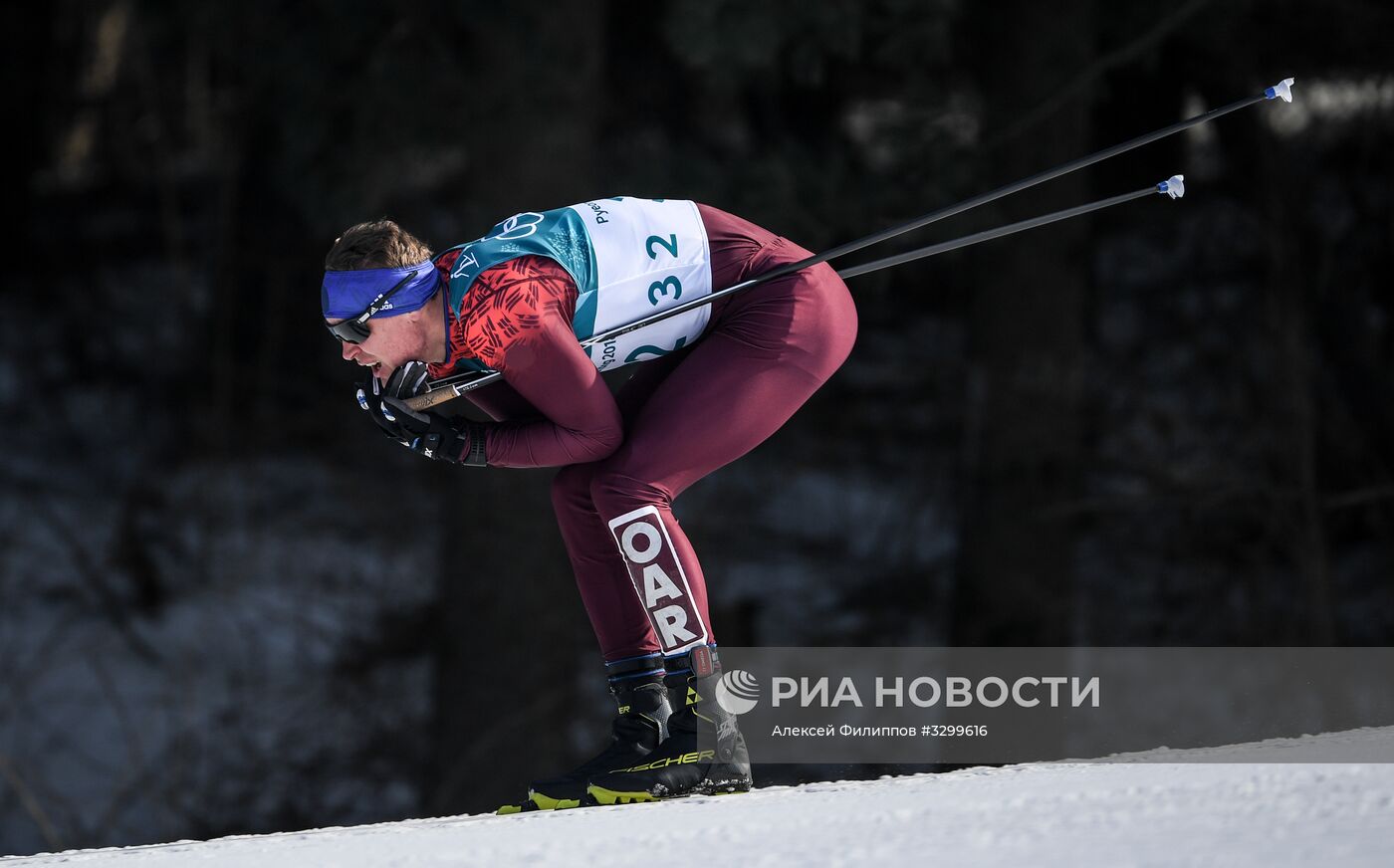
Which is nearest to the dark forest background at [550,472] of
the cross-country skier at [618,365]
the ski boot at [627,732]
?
the cross-country skier at [618,365]

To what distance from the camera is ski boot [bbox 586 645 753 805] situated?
10.3ft

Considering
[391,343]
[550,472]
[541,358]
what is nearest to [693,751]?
[541,358]

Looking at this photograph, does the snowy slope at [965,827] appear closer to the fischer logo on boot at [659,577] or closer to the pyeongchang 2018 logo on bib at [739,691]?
the pyeongchang 2018 logo on bib at [739,691]

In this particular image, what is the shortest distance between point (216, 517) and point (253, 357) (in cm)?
99

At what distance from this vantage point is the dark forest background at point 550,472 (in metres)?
6.53

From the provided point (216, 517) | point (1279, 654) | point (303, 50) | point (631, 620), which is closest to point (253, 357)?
point (216, 517)

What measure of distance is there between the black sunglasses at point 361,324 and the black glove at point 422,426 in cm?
10

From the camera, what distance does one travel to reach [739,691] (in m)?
3.35

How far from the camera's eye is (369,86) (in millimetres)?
6336

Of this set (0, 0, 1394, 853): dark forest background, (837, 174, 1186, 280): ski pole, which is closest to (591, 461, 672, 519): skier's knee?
(837, 174, 1186, 280): ski pole

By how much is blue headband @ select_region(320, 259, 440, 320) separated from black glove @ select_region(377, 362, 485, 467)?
0.12 meters

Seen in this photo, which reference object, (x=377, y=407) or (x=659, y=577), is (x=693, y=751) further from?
(x=377, y=407)

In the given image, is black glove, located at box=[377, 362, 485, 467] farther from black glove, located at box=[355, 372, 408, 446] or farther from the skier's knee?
the skier's knee

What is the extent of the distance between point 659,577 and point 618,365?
0.46 meters
